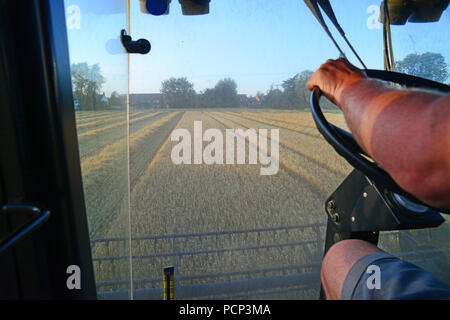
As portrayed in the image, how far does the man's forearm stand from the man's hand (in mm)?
84

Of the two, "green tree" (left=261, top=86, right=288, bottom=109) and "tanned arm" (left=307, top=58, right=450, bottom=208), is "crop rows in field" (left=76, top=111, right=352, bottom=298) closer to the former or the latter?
"green tree" (left=261, top=86, right=288, bottom=109)

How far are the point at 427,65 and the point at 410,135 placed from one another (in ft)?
3.19

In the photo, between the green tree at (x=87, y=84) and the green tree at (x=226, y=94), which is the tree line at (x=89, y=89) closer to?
the green tree at (x=87, y=84)

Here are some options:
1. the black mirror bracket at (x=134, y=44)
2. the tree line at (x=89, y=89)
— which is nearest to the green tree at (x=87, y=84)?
the tree line at (x=89, y=89)

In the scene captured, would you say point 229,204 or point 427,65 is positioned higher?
point 427,65

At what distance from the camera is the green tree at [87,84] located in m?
0.62

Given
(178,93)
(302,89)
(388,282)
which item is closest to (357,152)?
(388,282)

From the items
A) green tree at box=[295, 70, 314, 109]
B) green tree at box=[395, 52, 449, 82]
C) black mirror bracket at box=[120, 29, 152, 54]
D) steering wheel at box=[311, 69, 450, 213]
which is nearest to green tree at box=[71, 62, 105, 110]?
Answer: black mirror bracket at box=[120, 29, 152, 54]

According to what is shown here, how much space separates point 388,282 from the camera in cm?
86

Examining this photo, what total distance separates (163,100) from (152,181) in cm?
40
